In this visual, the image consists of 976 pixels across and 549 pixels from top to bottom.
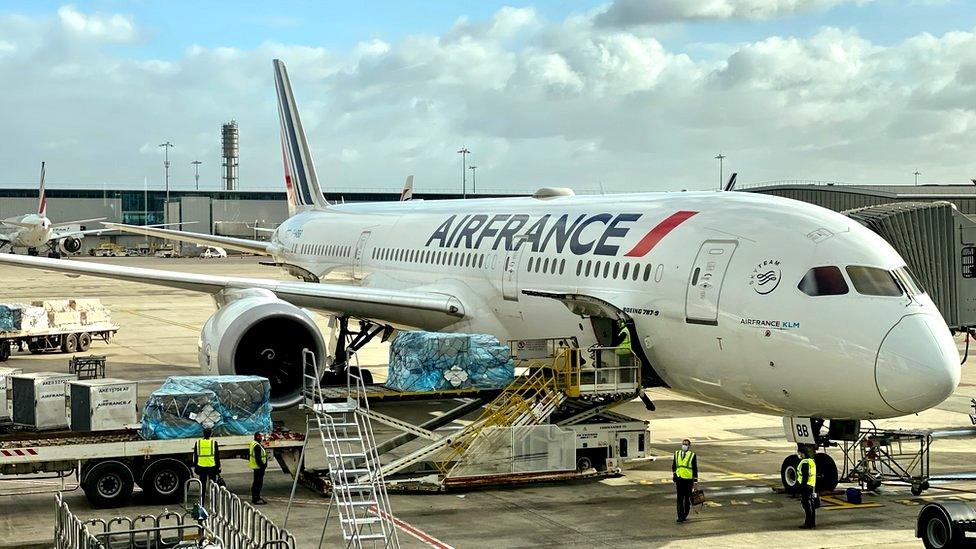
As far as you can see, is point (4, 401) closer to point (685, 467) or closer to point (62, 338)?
point (685, 467)

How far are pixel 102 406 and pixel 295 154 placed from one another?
19.8 metres

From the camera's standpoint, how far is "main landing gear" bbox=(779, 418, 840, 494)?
15.5 meters

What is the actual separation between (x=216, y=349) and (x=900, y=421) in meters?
12.9

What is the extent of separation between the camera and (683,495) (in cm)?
1462

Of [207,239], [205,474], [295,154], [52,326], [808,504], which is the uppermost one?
[295,154]

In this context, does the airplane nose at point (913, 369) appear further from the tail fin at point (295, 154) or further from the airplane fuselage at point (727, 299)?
the tail fin at point (295, 154)

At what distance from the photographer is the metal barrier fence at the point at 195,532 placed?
37.2ft

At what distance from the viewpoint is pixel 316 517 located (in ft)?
48.1

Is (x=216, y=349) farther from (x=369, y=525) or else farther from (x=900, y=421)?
(x=900, y=421)

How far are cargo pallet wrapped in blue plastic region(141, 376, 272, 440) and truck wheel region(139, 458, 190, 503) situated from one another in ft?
1.21

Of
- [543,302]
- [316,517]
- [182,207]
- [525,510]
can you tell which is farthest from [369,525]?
[182,207]

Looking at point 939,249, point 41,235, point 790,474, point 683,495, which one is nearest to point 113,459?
point 683,495

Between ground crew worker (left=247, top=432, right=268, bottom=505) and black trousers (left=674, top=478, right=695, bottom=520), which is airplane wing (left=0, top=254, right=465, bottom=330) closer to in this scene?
ground crew worker (left=247, top=432, right=268, bottom=505)

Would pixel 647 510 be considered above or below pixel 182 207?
below
